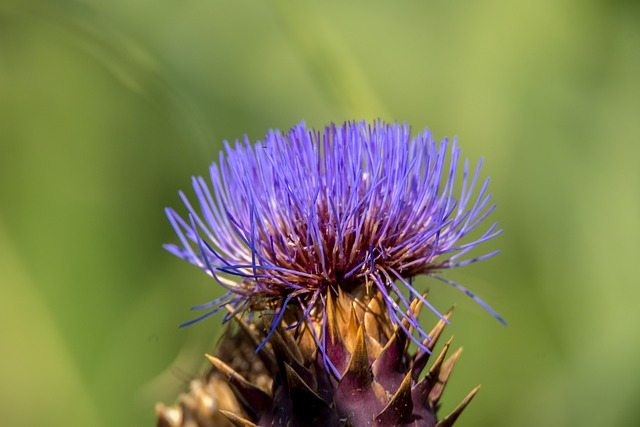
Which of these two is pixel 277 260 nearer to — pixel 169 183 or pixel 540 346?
pixel 540 346

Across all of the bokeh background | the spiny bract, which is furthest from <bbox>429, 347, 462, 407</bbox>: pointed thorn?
the bokeh background

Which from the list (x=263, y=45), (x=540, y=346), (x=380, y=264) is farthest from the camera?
(x=263, y=45)

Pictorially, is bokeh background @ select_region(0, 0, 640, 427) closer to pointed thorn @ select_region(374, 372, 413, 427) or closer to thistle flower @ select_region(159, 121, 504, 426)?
thistle flower @ select_region(159, 121, 504, 426)

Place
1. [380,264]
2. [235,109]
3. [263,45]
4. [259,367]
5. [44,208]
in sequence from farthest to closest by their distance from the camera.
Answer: [263,45] < [235,109] < [44,208] < [259,367] < [380,264]

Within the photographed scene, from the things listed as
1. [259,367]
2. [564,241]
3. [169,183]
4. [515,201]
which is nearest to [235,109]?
[169,183]

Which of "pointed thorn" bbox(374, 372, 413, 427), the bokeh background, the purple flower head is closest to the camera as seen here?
"pointed thorn" bbox(374, 372, 413, 427)

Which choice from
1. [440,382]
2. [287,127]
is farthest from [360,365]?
[287,127]

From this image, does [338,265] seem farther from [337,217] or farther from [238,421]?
[238,421]

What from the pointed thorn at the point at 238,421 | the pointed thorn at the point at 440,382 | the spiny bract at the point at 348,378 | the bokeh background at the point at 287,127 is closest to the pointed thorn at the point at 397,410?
the spiny bract at the point at 348,378
